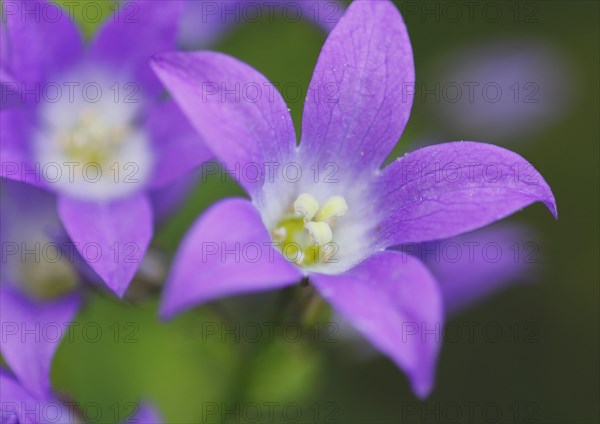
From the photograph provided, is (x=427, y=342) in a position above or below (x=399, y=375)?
above

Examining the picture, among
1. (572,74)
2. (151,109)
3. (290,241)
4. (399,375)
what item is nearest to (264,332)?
(290,241)

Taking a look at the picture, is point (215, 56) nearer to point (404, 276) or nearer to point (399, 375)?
point (404, 276)

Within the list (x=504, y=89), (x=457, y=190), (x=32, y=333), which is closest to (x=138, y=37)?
(x=32, y=333)

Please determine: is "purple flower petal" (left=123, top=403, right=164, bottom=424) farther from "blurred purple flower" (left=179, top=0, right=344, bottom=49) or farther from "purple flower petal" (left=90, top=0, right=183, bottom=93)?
"blurred purple flower" (left=179, top=0, right=344, bottom=49)

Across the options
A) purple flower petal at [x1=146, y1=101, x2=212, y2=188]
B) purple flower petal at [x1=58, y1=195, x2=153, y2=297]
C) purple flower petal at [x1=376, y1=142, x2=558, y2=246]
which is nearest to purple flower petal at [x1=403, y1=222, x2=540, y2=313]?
purple flower petal at [x1=376, y1=142, x2=558, y2=246]

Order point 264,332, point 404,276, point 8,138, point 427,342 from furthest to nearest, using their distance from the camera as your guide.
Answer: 1. point 264,332
2. point 8,138
3. point 404,276
4. point 427,342

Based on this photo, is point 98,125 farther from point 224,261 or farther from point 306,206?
point 224,261

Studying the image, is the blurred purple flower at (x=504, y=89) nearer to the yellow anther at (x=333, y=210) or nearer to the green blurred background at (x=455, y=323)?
the green blurred background at (x=455, y=323)
